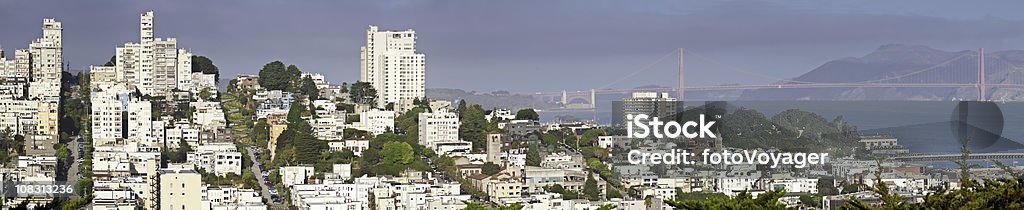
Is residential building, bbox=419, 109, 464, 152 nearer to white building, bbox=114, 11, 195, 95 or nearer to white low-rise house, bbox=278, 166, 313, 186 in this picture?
white low-rise house, bbox=278, 166, 313, 186

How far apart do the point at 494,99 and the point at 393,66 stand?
7.82 feet

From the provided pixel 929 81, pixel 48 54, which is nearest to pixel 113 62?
pixel 48 54

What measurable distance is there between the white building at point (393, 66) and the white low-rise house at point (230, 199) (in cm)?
890

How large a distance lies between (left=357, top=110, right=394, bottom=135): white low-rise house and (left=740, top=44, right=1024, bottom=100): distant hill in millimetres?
7813

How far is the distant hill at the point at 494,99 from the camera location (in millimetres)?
27438

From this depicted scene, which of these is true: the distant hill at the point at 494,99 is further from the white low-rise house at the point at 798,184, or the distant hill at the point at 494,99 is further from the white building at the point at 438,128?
the white low-rise house at the point at 798,184

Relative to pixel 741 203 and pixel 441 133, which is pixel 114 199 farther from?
pixel 741 203

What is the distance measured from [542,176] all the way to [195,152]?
4.11 meters

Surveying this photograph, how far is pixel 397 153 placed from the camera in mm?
→ 20906

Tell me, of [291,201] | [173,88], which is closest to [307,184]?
[291,201]

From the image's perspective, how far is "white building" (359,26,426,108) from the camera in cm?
2711

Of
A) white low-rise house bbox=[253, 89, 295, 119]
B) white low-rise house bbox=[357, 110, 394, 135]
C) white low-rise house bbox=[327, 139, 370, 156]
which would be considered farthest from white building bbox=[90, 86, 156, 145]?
white low-rise house bbox=[357, 110, 394, 135]

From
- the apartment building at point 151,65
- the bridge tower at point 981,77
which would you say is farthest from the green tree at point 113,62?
the bridge tower at point 981,77

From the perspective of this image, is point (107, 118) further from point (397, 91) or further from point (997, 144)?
point (997, 144)
